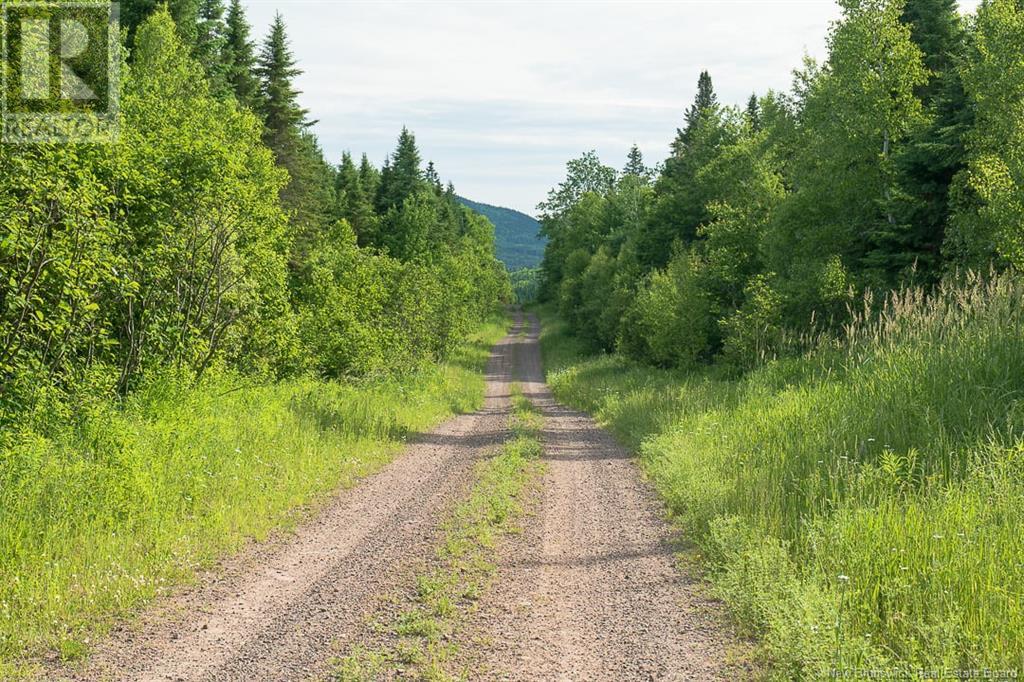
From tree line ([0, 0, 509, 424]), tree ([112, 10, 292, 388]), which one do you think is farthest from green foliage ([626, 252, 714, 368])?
tree ([112, 10, 292, 388])

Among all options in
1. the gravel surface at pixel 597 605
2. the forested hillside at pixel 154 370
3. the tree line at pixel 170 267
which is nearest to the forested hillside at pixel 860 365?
the gravel surface at pixel 597 605

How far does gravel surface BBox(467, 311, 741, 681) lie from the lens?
16.3 ft

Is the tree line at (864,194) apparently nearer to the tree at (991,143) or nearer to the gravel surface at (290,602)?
the tree at (991,143)

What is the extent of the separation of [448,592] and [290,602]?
4.74 feet

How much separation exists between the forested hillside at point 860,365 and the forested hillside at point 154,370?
576cm

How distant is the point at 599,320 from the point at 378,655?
133 feet

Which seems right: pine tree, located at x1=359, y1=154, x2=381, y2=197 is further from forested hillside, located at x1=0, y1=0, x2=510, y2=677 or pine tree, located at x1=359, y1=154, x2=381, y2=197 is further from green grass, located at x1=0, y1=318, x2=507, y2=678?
green grass, located at x1=0, y1=318, x2=507, y2=678

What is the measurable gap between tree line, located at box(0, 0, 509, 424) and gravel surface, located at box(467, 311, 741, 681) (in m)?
6.17

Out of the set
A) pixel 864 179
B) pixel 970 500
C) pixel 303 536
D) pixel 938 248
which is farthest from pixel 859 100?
pixel 303 536

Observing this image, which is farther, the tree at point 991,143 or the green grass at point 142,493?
the tree at point 991,143

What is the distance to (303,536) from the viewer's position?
27.0 feet

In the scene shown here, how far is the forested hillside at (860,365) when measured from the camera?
505cm

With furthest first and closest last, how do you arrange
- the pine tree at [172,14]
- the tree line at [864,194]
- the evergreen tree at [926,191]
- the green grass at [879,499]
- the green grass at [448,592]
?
the pine tree at [172,14] < the evergreen tree at [926,191] < the tree line at [864,194] < the green grass at [448,592] < the green grass at [879,499]

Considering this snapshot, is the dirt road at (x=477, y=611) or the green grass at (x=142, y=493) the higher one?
the green grass at (x=142, y=493)
